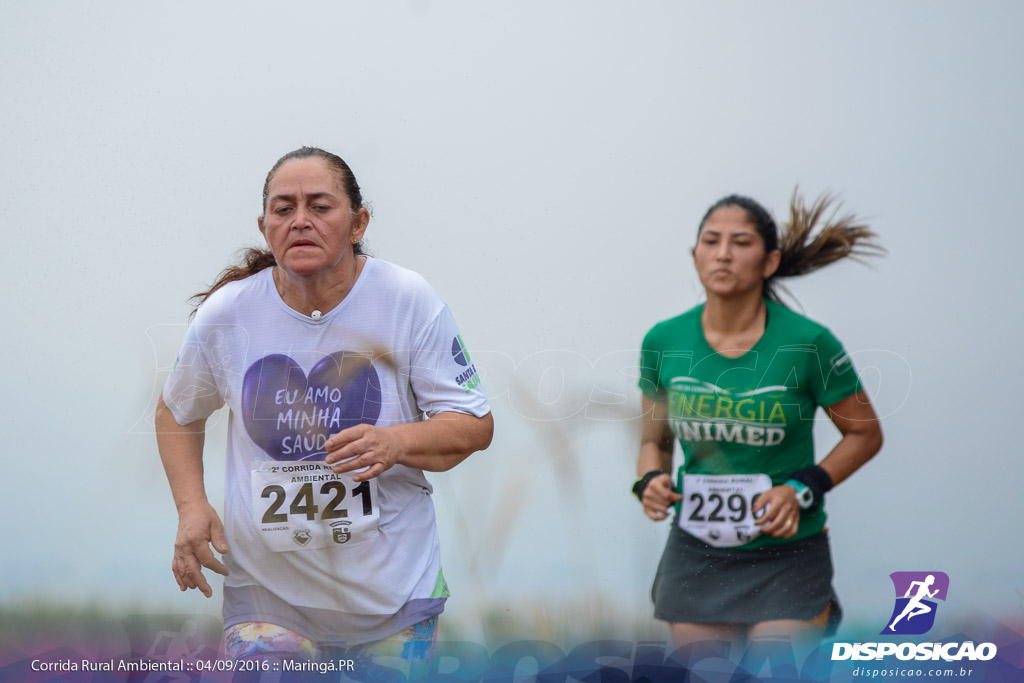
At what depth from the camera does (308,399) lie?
2.55 meters

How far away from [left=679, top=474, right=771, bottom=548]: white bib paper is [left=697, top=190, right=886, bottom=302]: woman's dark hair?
20.5 inches

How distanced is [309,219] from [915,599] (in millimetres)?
2022

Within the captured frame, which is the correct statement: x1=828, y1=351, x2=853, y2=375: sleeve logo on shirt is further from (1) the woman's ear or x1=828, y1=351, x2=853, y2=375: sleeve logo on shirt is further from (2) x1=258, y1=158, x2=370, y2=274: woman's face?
(2) x1=258, y1=158, x2=370, y2=274: woman's face

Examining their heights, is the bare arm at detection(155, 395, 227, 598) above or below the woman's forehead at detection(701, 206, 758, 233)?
below

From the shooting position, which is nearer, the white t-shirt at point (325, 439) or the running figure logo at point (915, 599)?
the white t-shirt at point (325, 439)

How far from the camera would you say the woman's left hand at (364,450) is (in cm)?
234

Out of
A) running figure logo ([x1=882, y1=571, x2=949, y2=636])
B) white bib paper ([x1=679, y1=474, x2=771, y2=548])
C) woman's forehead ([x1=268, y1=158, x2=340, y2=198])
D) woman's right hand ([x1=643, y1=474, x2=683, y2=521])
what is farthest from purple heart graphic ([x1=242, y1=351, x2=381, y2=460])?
running figure logo ([x1=882, y1=571, x2=949, y2=636])

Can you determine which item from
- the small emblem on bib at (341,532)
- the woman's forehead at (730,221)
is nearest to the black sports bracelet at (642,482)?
the woman's forehead at (730,221)

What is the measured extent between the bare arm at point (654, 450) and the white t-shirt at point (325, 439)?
527mm

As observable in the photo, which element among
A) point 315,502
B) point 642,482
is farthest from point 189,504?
point 642,482

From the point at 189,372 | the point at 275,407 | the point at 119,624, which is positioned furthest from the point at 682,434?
the point at 119,624

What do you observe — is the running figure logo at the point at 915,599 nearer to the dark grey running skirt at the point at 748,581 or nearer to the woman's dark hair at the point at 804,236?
the dark grey running skirt at the point at 748,581

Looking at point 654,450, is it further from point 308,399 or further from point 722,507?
point 308,399

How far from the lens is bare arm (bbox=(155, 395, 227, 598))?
250 centimetres
